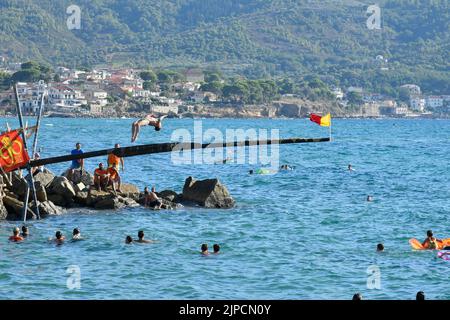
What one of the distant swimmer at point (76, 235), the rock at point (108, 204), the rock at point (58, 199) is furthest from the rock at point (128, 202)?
the distant swimmer at point (76, 235)

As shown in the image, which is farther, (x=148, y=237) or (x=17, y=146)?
(x=148, y=237)

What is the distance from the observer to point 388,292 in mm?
23891

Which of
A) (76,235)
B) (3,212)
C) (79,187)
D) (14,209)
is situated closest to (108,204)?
(79,187)

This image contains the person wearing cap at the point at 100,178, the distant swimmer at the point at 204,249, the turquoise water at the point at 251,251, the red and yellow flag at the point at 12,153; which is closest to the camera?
the turquoise water at the point at 251,251

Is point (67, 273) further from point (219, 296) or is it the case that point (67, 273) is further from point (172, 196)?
point (172, 196)

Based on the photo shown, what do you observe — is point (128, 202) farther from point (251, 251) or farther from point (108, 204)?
point (251, 251)

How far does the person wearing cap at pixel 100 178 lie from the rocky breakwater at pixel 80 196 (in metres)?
0.29

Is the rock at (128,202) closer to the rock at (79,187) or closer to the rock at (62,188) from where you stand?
the rock at (79,187)

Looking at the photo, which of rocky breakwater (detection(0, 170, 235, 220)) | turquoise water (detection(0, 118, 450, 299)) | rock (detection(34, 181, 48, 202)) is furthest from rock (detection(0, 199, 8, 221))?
rock (detection(34, 181, 48, 202))

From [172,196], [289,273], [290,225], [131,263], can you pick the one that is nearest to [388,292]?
[289,273]

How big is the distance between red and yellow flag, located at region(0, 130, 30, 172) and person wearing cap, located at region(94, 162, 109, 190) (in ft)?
27.2

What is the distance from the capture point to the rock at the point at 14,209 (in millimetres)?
34688

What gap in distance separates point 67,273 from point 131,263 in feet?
7.85

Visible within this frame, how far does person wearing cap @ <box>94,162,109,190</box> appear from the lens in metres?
38.2
